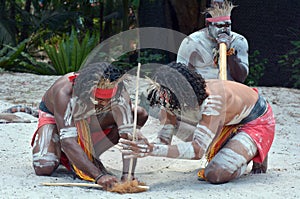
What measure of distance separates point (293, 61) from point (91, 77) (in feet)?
17.8

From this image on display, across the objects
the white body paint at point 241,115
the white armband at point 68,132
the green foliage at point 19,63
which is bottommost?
the green foliage at point 19,63

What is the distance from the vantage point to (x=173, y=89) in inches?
128

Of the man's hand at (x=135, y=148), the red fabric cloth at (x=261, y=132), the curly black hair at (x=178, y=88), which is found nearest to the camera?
the man's hand at (x=135, y=148)

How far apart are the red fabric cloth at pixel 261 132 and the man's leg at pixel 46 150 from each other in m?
1.16

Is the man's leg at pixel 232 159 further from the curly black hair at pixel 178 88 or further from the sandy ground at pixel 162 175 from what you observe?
the curly black hair at pixel 178 88

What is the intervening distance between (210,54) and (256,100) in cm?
91

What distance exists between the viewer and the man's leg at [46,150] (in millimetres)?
3672

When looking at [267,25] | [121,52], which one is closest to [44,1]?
[121,52]

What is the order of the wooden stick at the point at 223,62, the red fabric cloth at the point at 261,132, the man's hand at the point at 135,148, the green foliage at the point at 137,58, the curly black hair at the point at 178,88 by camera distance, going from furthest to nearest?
the green foliage at the point at 137,58 < the wooden stick at the point at 223,62 < the red fabric cloth at the point at 261,132 < the curly black hair at the point at 178,88 < the man's hand at the point at 135,148

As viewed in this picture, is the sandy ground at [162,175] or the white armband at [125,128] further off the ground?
the white armband at [125,128]

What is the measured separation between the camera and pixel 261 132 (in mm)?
3658

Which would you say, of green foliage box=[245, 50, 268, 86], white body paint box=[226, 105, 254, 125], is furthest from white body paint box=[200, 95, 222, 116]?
green foliage box=[245, 50, 268, 86]

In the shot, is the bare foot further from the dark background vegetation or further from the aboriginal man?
the dark background vegetation

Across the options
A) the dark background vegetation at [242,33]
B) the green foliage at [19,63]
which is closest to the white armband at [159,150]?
the dark background vegetation at [242,33]
